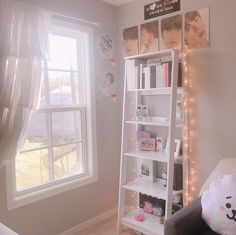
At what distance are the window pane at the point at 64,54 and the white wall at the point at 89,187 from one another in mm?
239

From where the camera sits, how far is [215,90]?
222cm

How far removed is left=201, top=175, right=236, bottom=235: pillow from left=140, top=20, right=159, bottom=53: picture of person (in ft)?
4.85

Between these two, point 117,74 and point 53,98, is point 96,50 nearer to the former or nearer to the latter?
point 117,74

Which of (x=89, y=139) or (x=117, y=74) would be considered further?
(x=117, y=74)

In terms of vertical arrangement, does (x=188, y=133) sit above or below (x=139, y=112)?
below

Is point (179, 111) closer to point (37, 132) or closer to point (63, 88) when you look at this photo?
point (63, 88)

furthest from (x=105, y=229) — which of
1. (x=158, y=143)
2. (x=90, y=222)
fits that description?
(x=158, y=143)

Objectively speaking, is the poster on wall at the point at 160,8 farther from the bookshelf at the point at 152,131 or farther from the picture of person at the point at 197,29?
the bookshelf at the point at 152,131

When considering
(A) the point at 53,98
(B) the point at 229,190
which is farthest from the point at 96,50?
(B) the point at 229,190

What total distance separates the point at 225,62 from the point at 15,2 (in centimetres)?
172

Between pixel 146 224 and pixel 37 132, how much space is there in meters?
1.33

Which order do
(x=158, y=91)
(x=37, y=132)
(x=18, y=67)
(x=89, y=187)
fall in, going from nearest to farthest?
(x=18, y=67), (x=37, y=132), (x=158, y=91), (x=89, y=187)

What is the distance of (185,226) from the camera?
1.59 m

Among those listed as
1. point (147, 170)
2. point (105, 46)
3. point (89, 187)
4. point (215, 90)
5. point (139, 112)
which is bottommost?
point (89, 187)
